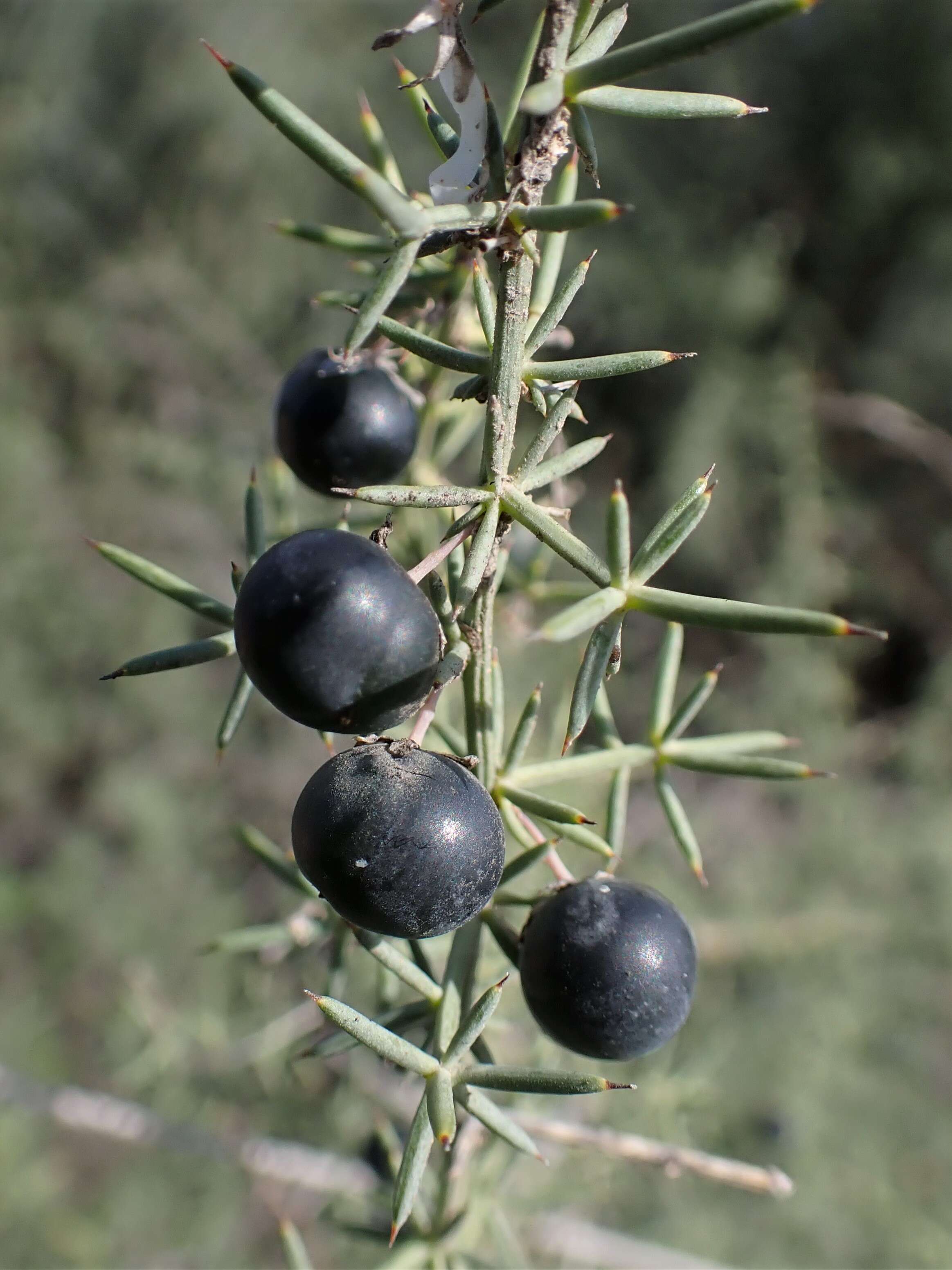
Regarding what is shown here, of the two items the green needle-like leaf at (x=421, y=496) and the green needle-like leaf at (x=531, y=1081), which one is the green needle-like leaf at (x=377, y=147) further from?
the green needle-like leaf at (x=531, y=1081)

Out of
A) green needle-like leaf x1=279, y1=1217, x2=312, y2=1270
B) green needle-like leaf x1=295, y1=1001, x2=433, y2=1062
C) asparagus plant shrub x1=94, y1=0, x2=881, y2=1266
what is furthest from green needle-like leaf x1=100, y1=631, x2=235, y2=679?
green needle-like leaf x1=279, y1=1217, x2=312, y2=1270

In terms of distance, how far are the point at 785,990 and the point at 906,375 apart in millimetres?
4723

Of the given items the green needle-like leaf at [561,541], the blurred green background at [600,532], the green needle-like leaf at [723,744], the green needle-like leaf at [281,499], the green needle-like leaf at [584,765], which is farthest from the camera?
the blurred green background at [600,532]

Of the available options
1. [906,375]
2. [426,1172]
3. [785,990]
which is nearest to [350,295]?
[426,1172]

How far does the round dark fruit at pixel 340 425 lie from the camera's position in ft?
3.73

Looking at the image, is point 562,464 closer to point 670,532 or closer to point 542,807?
point 670,532

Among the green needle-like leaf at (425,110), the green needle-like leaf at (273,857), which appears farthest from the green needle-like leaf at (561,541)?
the green needle-like leaf at (273,857)

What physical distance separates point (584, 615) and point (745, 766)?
0.44m

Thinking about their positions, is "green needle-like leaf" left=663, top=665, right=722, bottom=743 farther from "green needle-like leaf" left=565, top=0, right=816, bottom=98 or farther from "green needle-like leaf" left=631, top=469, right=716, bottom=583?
"green needle-like leaf" left=565, top=0, right=816, bottom=98

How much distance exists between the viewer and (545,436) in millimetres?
803

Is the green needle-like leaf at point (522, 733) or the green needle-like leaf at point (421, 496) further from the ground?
the green needle-like leaf at point (421, 496)

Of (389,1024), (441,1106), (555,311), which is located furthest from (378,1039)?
(555,311)

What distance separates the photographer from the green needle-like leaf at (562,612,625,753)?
2.45 ft

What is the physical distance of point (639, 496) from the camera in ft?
20.7
